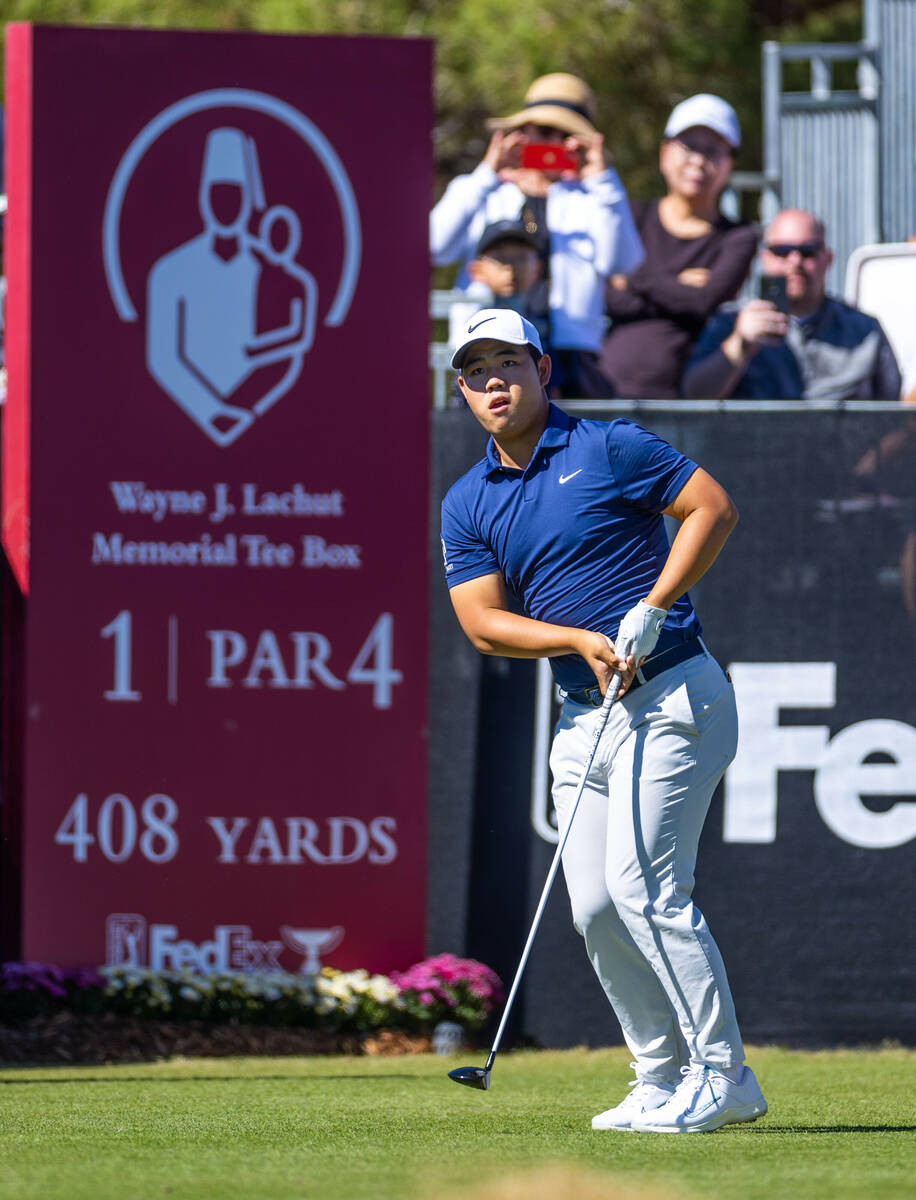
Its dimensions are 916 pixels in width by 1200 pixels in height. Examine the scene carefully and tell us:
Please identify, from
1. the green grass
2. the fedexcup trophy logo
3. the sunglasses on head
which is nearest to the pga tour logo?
the green grass

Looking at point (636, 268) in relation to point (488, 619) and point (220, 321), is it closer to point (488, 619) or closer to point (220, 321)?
point (220, 321)

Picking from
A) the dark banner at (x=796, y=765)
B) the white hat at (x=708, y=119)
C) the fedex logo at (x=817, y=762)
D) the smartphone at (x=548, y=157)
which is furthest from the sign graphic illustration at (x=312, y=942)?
the white hat at (x=708, y=119)

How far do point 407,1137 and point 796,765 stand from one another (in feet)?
10.7

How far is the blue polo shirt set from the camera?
199 inches

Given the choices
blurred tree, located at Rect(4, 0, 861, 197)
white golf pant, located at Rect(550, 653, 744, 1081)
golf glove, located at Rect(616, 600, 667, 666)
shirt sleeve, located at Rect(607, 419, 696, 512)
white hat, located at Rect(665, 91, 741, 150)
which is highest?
blurred tree, located at Rect(4, 0, 861, 197)

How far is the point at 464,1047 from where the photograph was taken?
7652 mm

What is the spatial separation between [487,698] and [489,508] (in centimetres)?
279

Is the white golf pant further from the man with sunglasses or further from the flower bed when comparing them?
the man with sunglasses

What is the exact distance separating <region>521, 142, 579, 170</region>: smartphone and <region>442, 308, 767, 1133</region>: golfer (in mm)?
3789

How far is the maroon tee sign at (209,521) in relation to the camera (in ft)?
25.9

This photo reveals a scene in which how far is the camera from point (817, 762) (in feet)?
25.0

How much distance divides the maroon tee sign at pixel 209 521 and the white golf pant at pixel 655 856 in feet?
9.43

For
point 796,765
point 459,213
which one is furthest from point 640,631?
point 459,213

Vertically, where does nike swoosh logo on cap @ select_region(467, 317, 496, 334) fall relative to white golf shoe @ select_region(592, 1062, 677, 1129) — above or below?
above
